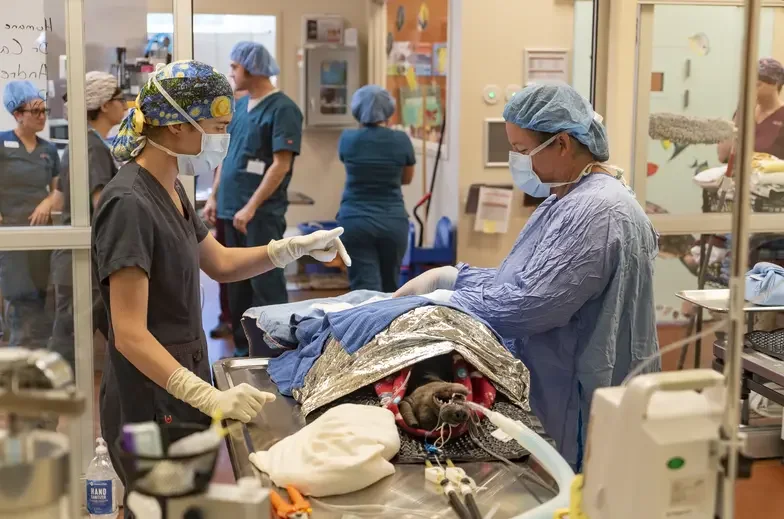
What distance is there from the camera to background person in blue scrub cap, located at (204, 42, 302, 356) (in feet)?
14.5

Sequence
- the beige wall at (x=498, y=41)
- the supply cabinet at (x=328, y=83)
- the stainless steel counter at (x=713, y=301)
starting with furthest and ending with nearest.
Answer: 1. the supply cabinet at (x=328, y=83)
2. the beige wall at (x=498, y=41)
3. the stainless steel counter at (x=713, y=301)

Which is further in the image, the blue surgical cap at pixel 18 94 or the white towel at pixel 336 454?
the blue surgical cap at pixel 18 94

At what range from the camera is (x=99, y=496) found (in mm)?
2566

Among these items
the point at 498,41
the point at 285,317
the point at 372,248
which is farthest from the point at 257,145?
the point at 285,317

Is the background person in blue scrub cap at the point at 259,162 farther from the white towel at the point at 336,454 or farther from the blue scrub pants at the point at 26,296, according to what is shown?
the white towel at the point at 336,454

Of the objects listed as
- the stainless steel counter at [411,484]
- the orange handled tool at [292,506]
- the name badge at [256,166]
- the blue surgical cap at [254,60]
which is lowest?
the stainless steel counter at [411,484]

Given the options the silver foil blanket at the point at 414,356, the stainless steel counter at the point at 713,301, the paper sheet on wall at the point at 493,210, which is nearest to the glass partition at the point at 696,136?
the stainless steel counter at the point at 713,301

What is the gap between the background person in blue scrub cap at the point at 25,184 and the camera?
3.12m

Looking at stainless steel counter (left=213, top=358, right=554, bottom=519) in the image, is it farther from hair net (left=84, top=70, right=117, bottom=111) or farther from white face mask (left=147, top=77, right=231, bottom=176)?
hair net (left=84, top=70, right=117, bottom=111)

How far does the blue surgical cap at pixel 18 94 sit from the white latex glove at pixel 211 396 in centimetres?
175

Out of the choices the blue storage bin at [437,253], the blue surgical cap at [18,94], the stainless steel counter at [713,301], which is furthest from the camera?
the blue storage bin at [437,253]

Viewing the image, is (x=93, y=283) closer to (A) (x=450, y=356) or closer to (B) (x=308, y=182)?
(A) (x=450, y=356)

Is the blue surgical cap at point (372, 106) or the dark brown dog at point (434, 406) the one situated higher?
the blue surgical cap at point (372, 106)

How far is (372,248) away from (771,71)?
2056 millimetres
